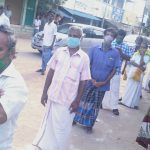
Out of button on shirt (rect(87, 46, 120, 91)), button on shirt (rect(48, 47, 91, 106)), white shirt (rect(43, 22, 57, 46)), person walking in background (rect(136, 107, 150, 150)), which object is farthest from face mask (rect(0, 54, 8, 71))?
white shirt (rect(43, 22, 57, 46))

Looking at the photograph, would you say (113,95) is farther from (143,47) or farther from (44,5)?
(44,5)

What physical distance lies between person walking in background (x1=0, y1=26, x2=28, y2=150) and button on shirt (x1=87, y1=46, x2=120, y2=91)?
3868 mm

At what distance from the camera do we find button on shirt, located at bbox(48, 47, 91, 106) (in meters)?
4.87

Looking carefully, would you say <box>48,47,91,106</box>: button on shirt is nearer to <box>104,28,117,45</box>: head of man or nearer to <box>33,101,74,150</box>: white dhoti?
<box>33,101,74,150</box>: white dhoti

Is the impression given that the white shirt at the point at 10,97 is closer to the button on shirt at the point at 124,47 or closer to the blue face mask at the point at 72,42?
the blue face mask at the point at 72,42

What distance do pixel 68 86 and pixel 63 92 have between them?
0.10 meters

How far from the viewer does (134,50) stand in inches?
380

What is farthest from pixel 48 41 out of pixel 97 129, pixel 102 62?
pixel 102 62

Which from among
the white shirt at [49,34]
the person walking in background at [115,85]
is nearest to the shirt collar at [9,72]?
the person walking in background at [115,85]

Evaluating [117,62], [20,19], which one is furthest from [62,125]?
[20,19]

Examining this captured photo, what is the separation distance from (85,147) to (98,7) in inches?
1208

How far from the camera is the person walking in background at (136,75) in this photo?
894 cm

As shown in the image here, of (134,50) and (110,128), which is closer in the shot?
(110,128)

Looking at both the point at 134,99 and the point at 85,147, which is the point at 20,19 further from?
the point at 85,147
